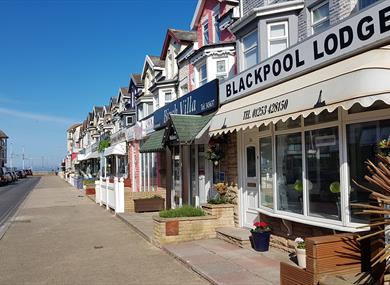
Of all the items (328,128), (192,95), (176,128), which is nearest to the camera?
(328,128)

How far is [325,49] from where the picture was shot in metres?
7.09

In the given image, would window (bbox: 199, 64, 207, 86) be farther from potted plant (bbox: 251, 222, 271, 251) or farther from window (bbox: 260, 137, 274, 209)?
potted plant (bbox: 251, 222, 271, 251)

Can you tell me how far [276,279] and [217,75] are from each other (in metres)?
7.96

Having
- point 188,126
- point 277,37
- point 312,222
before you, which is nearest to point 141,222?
point 188,126

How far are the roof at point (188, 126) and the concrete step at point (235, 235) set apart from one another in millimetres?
2549

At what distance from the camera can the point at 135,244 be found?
10.8m

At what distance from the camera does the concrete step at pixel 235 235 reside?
30.0 ft

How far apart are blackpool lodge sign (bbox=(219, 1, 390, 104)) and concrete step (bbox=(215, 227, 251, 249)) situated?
314 centimetres

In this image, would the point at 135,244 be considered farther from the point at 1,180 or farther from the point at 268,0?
the point at 1,180

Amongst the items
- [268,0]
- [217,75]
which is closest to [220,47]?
[217,75]

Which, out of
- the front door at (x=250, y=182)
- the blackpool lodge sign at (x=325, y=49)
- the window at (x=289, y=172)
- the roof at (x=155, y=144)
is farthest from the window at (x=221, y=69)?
the window at (x=289, y=172)

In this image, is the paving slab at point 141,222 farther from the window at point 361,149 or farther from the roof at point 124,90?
the roof at point 124,90

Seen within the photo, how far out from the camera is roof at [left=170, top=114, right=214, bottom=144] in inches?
450

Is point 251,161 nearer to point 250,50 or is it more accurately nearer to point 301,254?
point 250,50
